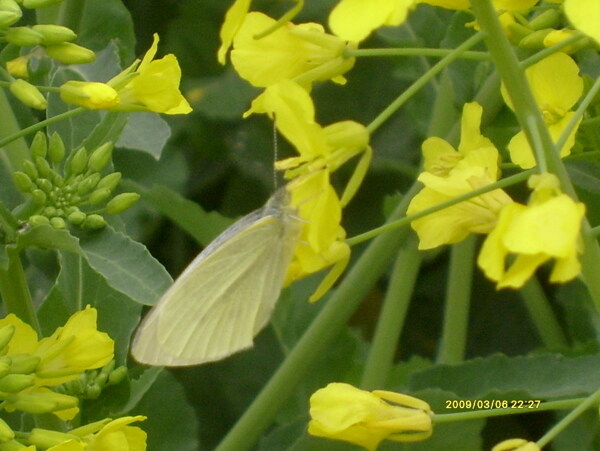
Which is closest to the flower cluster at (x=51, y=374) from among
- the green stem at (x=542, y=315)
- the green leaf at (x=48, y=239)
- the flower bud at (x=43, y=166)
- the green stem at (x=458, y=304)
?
the green leaf at (x=48, y=239)

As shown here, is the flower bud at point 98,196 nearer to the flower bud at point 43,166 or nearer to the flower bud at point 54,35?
the flower bud at point 43,166

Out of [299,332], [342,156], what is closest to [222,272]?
[342,156]

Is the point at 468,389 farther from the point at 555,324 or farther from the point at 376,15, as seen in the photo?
the point at 376,15

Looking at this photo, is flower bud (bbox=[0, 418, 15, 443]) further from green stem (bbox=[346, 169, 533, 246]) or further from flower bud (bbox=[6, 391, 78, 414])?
green stem (bbox=[346, 169, 533, 246])

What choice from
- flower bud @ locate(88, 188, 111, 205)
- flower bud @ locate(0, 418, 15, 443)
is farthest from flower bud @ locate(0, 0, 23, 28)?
flower bud @ locate(0, 418, 15, 443)

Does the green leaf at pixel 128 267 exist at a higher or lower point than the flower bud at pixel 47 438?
higher

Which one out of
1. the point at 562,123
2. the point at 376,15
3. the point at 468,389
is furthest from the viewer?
the point at 468,389

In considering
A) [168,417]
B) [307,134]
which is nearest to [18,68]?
[168,417]

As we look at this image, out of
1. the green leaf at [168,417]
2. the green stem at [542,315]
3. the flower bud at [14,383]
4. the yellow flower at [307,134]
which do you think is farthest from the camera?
the green stem at [542,315]
